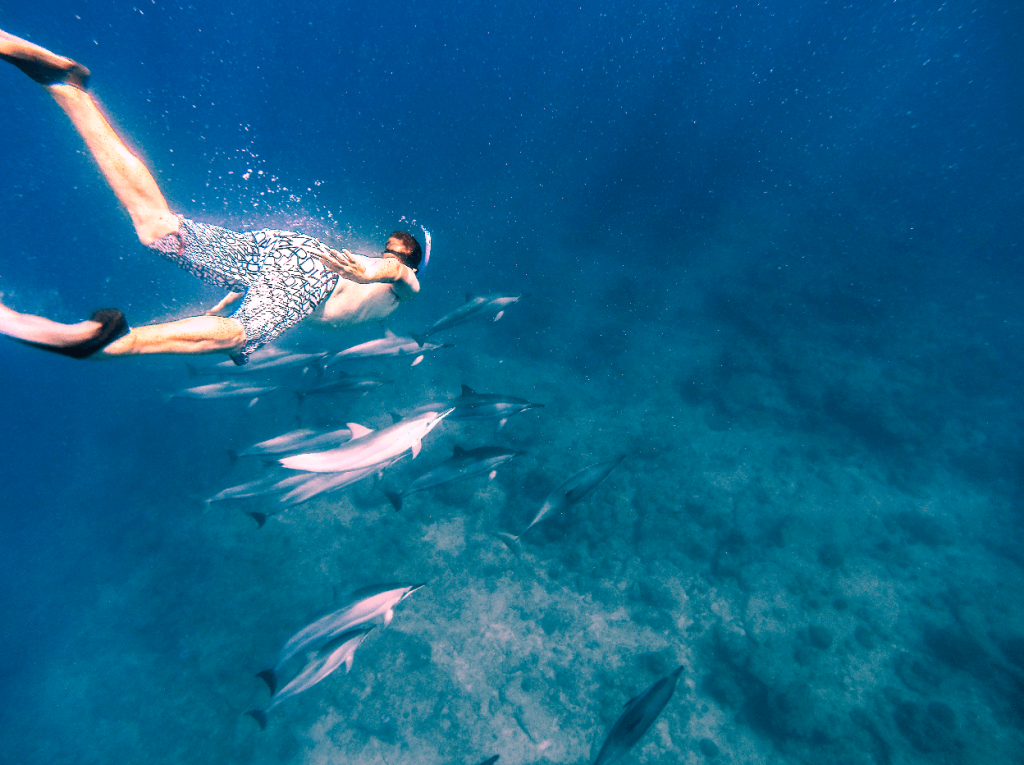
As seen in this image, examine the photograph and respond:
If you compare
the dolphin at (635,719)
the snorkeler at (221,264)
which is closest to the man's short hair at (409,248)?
the snorkeler at (221,264)

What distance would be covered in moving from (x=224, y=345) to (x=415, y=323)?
12.7m

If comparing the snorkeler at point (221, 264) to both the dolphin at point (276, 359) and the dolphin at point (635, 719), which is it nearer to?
the dolphin at point (276, 359)

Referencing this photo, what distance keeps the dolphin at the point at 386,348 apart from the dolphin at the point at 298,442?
1.47 meters

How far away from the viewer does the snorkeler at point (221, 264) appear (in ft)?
8.70

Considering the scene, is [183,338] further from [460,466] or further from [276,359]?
[276,359]

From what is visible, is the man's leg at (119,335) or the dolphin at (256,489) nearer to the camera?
the man's leg at (119,335)

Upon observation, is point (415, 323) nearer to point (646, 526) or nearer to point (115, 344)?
point (646, 526)

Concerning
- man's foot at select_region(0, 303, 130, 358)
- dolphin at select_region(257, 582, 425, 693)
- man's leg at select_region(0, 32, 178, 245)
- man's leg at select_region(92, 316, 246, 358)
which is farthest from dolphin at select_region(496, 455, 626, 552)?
man's leg at select_region(0, 32, 178, 245)

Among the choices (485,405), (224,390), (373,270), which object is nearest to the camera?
(373,270)

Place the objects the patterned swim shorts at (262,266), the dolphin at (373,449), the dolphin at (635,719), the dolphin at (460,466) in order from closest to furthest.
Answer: the dolphin at (635,719) → the patterned swim shorts at (262,266) → the dolphin at (373,449) → the dolphin at (460,466)

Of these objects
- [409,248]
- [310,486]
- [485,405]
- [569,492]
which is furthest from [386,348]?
[569,492]

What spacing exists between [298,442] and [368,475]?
2.02m

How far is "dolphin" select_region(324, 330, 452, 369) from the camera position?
6.31m

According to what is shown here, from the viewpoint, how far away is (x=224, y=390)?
6.86m
